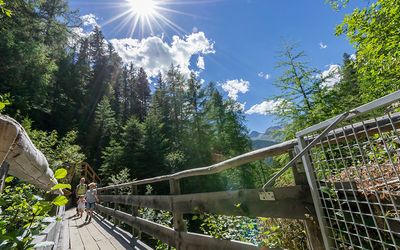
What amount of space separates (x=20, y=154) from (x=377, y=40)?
850 centimetres

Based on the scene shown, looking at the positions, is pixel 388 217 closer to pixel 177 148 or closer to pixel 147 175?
pixel 147 175

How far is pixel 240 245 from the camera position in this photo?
7.05ft

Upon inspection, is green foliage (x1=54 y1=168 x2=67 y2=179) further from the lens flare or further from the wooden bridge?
the lens flare

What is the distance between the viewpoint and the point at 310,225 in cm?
165

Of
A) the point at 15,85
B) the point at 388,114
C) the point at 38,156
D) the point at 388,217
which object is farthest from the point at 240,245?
the point at 15,85

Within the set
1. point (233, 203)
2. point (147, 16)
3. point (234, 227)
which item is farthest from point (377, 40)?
point (147, 16)

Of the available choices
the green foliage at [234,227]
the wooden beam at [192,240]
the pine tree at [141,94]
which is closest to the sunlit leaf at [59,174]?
the wooden beam at [192,240]

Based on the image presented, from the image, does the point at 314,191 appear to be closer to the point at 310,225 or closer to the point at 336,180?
the point at 336,180

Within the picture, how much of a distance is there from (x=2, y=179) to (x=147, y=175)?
26.7 m

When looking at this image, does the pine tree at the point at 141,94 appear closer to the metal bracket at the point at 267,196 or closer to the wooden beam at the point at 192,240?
the wooden beam at the point at 192,240

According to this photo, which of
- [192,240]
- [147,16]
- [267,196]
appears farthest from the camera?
[147,16]

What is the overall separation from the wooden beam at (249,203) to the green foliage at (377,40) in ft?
21.6

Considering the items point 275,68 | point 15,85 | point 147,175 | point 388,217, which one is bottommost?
point 388,217

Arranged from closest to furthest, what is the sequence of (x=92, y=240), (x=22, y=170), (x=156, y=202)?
→ 1. (x=22, y=170)
2. (x=156, y=202)
3. (x=92, y=240)
